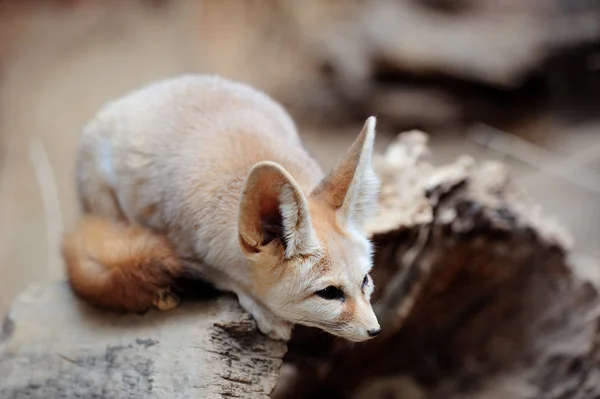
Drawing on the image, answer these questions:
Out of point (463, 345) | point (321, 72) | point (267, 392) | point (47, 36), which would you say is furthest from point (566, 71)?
point (267, 392)

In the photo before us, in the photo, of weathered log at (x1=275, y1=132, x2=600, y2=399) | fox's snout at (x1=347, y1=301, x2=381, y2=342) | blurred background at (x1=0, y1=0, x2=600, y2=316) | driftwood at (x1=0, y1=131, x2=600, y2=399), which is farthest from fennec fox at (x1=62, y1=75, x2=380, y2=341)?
blurred background at (x1=0, y1=0, x2=600, y2=316)

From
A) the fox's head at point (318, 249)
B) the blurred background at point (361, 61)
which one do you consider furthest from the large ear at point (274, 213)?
the blurred background at point (361, 61)

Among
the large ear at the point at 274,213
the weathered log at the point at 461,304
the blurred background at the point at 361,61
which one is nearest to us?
the large ear at the point at 274,213

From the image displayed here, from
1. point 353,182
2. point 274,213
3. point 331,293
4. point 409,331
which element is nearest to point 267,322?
point 331,293

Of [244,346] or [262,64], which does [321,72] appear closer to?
[262,64]

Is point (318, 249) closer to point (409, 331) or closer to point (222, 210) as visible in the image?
point (222, 210)

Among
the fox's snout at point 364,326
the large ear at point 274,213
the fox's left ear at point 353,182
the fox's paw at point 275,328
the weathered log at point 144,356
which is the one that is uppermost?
the fox's left ear at point 353,182

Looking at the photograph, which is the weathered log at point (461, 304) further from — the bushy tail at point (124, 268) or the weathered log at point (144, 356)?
the bushy tail at point (124, 268)

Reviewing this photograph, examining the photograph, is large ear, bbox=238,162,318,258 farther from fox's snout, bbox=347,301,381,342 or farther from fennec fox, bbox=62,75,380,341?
→ fox's snout, bbox=347,301,381,342
